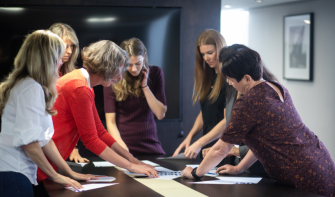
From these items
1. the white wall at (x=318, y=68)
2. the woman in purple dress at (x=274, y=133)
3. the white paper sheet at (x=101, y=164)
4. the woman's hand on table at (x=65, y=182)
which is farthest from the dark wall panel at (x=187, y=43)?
the white wall at (x=318, y=68)

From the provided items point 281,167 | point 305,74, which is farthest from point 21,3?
point 305,74

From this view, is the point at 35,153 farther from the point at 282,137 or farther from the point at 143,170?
the point at 282,137

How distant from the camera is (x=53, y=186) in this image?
164cm

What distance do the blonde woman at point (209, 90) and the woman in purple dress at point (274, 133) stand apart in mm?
726

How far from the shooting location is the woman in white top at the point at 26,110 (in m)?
1.39

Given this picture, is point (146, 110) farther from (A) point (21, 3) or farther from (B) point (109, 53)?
(A) point (21, 3)

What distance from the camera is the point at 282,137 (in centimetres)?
160

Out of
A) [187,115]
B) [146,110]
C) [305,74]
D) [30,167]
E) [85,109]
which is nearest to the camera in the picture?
[30,167]

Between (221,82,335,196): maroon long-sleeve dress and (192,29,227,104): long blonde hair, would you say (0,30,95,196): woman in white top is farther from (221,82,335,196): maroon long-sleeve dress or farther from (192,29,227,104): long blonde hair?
(192,29,227,104): long blonde hair

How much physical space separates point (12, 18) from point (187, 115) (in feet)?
6.81

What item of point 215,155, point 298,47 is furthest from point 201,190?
point 298,47

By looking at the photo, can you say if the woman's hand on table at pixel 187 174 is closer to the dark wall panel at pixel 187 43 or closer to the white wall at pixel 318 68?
the dark wall panel at pixel 187 43

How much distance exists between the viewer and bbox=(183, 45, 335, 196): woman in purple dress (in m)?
1.60

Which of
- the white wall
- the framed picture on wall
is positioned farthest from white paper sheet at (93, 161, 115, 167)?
the framed picture on wall
